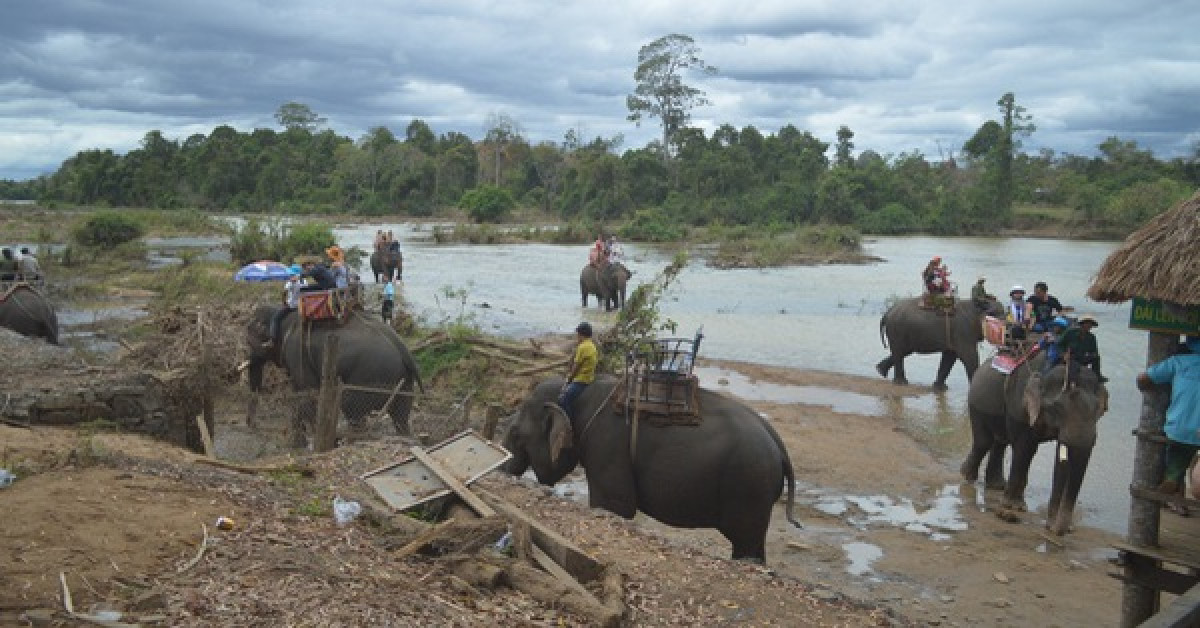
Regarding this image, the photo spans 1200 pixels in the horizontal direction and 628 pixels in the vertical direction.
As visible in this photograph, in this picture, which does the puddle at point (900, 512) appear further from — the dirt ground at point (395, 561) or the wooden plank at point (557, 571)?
the wooden plank at point (557, 571)

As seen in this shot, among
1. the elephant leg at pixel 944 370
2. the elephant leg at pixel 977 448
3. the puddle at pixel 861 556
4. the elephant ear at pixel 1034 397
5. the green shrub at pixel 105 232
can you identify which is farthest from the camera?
the green shrub at pixel 105 232

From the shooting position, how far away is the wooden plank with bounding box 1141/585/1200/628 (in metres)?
4.40

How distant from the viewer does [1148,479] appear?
22.0ft

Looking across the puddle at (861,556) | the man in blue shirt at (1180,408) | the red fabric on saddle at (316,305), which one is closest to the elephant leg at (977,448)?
the puddle at (861,556)

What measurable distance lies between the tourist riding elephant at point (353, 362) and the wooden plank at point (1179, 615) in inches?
300

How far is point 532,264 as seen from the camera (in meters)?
40.8

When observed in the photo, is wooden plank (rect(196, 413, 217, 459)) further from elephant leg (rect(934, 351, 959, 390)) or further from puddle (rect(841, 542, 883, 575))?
elephant leg (rect(934, 351, 959, 390))

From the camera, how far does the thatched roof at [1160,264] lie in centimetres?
633

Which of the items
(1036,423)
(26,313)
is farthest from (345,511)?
(26,313)

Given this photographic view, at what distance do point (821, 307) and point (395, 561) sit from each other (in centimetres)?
2498

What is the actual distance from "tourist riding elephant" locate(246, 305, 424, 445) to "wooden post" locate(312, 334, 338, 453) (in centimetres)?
134

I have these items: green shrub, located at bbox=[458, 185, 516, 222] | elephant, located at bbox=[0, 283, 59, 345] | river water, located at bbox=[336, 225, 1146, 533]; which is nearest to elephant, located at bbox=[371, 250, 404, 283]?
river water, located at bbox=[336, 225, 1146, 533]

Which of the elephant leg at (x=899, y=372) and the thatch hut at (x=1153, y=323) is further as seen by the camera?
the elephant leg at (x=899, y=372)

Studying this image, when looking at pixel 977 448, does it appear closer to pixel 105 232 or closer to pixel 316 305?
pixel 316 305
